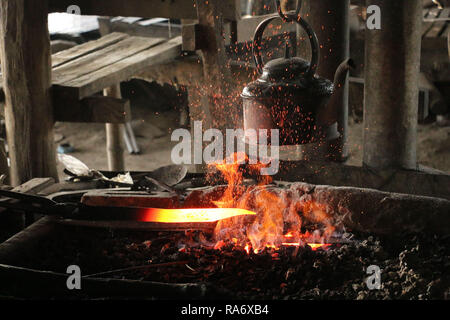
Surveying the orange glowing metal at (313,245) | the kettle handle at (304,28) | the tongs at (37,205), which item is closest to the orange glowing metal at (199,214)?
the orange glowing metal at (313,245)

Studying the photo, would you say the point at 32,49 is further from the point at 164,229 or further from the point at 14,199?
the point at 164,229

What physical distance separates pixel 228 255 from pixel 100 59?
2635mm

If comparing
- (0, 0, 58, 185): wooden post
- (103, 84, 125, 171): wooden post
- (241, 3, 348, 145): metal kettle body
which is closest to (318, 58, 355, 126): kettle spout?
(241, 3, 348, 145): metal kettle body

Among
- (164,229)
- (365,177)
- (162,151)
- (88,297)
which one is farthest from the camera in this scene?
(162,151)

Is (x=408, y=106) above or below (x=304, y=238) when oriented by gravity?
above

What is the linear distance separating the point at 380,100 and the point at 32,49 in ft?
7.96

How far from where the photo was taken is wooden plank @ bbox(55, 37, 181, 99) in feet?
14.7

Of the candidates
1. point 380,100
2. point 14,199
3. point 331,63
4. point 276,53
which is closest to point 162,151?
point 276,53

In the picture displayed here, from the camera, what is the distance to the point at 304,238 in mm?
3373

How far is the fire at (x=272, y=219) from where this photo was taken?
10.9 ft

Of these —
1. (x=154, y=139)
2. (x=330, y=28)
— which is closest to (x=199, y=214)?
(x=330, y=28)

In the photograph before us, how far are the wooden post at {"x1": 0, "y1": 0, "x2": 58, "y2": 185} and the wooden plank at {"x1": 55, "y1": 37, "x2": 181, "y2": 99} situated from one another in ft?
0.61

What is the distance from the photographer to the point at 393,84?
4.52 m

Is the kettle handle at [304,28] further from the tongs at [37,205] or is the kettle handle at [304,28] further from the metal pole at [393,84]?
the metal pole at [393,84]
